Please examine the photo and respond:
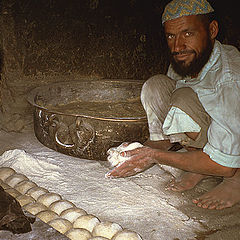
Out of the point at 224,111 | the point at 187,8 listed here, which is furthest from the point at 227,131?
the point at 187,8

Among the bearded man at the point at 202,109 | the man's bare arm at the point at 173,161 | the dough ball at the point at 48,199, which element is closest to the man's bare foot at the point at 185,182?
the bearded man at the point at 202,109

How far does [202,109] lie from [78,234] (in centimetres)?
120

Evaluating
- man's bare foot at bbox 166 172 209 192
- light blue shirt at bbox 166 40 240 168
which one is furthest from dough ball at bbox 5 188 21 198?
light blue shirt at bbox 166 40 240 168

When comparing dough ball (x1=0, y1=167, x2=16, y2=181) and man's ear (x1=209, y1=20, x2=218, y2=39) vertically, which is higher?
man's ear (x1=209, y1=20, x2=218, y2=39)

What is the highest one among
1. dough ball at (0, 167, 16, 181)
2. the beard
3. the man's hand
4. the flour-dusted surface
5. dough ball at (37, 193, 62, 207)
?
the beard

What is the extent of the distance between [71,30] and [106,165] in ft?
6.01

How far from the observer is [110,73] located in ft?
14.3

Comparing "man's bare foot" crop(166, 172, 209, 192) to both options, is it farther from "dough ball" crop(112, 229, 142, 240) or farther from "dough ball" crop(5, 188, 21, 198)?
"dough ball" crop(5, 188, 21, 198)

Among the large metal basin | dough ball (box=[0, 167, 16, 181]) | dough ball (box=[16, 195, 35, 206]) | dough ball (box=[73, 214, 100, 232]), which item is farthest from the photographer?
Answer: the large metal basin

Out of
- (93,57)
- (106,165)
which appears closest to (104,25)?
(93,57)

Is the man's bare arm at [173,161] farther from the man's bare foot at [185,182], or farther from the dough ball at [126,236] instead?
the dough ball at [126,236]

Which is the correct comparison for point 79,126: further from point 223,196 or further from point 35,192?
point 223,196

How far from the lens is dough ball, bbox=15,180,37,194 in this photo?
243 cm

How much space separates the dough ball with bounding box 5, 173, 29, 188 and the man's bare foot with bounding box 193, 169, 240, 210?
1.27 metres
